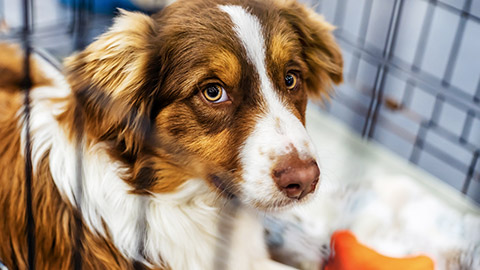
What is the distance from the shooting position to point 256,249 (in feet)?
4.06

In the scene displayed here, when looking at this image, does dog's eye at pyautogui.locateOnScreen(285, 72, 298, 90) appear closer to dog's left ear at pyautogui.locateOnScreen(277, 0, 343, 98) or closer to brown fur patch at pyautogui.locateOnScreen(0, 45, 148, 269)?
dog's left ear at pyautogui.locateOnScreen(277, 0, 343, 98)

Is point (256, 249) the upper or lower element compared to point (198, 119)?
lower

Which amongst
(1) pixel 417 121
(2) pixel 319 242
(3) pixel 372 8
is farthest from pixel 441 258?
(3) pixel 372 8

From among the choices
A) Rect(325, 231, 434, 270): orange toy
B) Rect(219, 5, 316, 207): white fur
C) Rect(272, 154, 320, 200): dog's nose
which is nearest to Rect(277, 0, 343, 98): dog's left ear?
Rect(219, 5, 316, 207): white fur

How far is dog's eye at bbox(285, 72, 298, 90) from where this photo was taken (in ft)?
3.43

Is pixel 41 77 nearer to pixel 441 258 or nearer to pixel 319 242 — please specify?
pixel 319 242

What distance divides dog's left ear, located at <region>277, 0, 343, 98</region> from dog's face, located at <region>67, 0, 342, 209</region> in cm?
4

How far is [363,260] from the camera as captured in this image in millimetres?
1288

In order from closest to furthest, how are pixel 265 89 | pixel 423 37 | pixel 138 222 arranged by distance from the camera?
pixel 265 89 → pixel 138 222 → pixel 423 37

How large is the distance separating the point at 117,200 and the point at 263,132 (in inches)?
11.8

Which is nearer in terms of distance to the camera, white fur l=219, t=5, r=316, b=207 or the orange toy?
white fur l=219, t=5, r=316, b=207

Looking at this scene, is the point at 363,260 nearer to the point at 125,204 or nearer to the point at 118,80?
the point at 125,204

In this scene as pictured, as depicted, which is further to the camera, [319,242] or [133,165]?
[319,242]

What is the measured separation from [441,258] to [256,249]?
536mm
